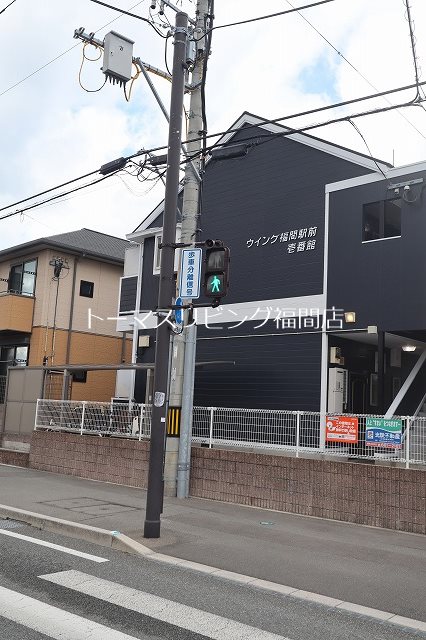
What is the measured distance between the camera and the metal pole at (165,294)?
8.95m

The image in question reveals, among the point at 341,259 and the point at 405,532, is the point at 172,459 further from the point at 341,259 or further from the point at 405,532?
the point at 341,259

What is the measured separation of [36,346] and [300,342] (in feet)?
40.3

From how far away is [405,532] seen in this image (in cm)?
1010

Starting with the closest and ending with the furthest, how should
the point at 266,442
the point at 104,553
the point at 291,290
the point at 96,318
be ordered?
the point at 104,553 < the point at 266,442 < the point at 291,290 < the point at 96,318

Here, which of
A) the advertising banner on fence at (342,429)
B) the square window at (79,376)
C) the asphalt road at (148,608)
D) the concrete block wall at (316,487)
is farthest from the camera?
the square window at (79,376)

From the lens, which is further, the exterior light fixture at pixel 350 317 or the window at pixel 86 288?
the window at pixel 86 288

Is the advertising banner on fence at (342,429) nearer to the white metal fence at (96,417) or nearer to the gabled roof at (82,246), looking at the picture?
the white metal fence at (96,417)

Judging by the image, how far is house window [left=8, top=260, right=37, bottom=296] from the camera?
24.9m

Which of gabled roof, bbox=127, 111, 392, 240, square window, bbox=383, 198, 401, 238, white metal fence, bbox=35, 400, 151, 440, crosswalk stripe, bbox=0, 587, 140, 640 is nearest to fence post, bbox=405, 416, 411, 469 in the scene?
square window, bbox=383, 198, 401, 238

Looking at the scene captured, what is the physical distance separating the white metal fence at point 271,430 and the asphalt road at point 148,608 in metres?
4.79

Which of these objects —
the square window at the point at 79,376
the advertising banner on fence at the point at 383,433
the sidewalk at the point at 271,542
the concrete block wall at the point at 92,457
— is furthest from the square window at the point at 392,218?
the square window at the point at 79,376

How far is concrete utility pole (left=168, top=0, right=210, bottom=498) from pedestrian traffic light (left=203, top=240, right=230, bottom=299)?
326cm

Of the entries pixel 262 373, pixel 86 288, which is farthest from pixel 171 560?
pixel 86 288

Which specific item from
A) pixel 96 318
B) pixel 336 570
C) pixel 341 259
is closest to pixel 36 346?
pixel 96 318
